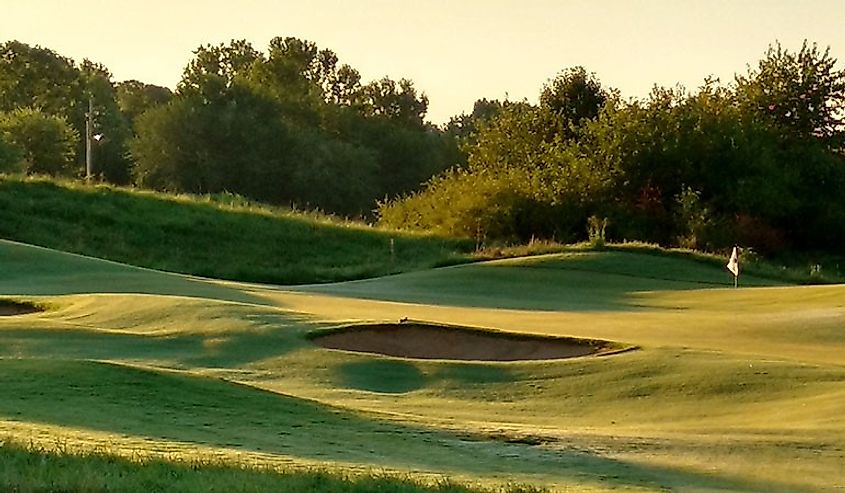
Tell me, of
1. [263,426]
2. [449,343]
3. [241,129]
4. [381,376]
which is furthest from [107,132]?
[263,426]

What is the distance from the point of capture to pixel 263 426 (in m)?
10.3

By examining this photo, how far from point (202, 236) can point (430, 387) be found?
97.0ft

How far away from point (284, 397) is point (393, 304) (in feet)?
43.1

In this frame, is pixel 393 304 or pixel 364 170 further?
pixel 364 170

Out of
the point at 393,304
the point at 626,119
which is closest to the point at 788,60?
the point at 626,119

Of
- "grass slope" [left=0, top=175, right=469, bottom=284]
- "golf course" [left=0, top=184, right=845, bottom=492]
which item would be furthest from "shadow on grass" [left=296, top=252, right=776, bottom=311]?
"grass slope" [left=0, top=175, right=469, bottom=284]

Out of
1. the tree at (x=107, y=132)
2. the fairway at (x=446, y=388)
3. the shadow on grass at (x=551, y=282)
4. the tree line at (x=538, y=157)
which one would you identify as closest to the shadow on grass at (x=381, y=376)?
the fairway at (x=446, y=388)

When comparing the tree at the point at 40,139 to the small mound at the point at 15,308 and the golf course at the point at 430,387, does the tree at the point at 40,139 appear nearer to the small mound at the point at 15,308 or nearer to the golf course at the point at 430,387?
the golf course at the point at 430,387

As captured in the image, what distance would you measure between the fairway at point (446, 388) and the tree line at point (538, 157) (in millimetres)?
21075

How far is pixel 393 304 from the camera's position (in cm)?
2502

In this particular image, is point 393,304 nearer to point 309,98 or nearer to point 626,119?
point 626,119

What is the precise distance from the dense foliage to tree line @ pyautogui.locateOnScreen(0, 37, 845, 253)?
0.23 feet

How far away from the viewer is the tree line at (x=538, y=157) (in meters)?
48.4

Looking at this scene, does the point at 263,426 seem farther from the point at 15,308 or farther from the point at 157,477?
the point at 15,308
